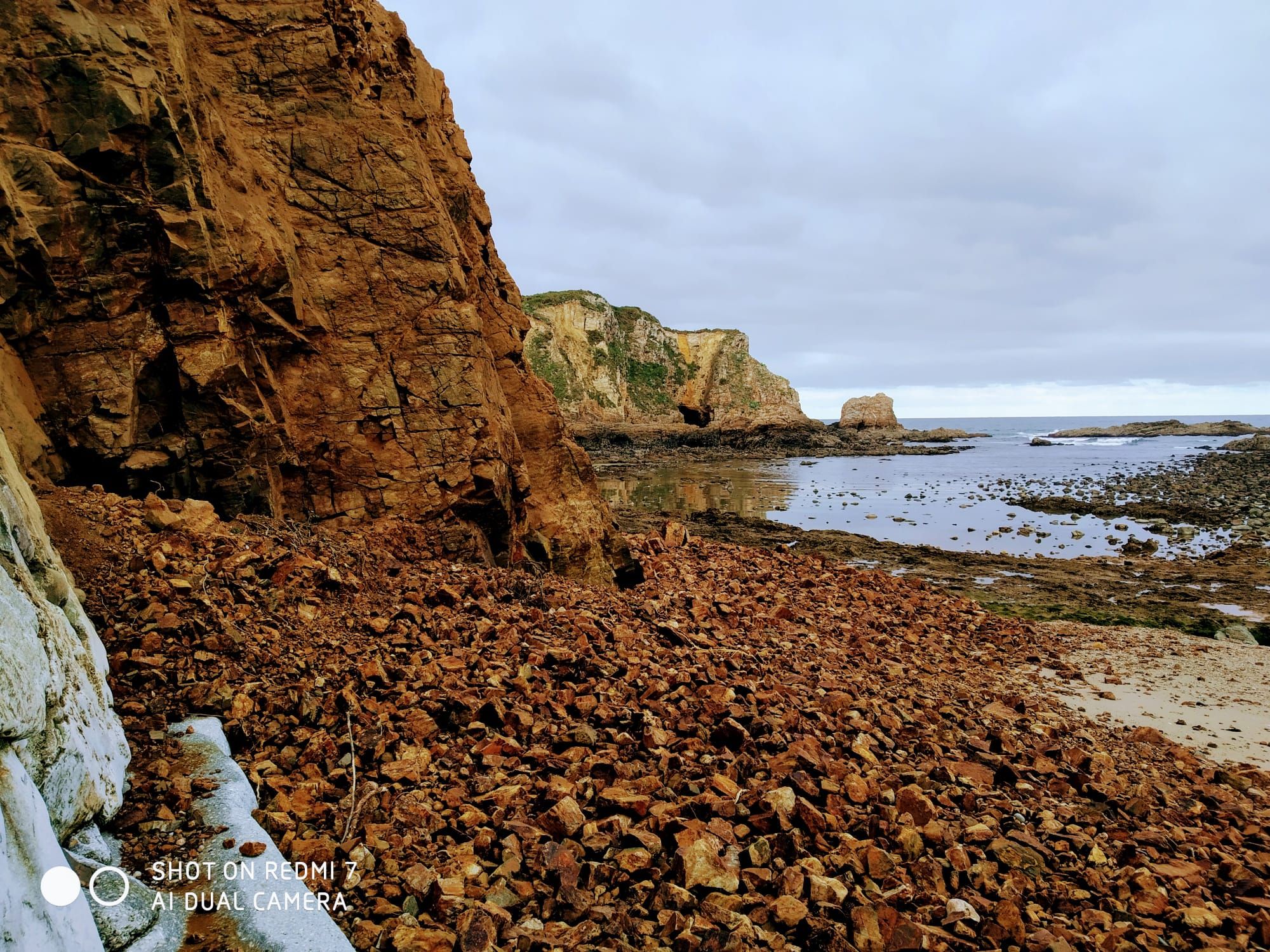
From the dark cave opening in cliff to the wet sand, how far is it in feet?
262

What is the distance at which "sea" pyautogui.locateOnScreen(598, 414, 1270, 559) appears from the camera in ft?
73.9

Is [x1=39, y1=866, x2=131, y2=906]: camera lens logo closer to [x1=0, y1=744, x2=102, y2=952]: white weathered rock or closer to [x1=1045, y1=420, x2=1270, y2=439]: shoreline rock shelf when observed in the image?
[x1=0, y1=744, x2=102, y2=952]: white weathered rock

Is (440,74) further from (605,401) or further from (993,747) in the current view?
(605,401)

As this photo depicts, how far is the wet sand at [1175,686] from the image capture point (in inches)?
311

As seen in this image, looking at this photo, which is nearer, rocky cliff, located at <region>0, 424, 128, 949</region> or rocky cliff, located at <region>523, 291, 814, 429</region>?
rocky cliff, located at <region>0, 424, 128, 949</region>

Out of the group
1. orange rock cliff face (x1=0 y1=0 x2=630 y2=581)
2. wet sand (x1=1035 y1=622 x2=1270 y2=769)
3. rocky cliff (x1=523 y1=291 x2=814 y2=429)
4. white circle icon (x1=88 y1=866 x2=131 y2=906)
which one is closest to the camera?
white circle icon (x1=88 y1=866 x2=131 y2=906)

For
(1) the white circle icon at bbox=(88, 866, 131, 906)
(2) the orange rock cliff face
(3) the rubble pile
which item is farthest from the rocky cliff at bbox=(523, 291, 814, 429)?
(1) the white circle icon at bbox=(88, 866, 131, 906)

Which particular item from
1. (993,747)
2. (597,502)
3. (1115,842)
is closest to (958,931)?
(1115,842)

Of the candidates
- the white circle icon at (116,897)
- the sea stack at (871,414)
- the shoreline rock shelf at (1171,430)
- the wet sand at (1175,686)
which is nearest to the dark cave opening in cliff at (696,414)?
the sea stack at (871,414)

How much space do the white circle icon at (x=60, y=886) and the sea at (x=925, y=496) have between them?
21998 millimetres

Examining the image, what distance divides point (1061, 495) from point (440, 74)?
3383 centimetres

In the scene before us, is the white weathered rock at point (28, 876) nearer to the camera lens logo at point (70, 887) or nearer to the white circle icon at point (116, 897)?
the camera lens logo at point (70, 887)

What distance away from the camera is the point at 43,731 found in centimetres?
276

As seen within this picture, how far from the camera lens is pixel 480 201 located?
36.0ft
